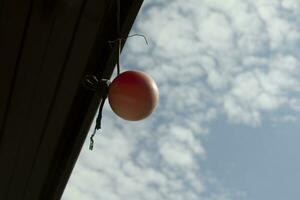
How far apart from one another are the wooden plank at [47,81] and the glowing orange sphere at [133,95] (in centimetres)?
45

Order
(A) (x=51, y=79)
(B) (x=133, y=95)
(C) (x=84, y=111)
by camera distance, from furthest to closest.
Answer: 1. (C) (x=84, y=111)
2. (A) (x=51, y=79)
3. (B) (x=133, y=95)

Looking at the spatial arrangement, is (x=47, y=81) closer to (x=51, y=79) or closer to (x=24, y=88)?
(x=51, y=79)

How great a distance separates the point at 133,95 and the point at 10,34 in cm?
84

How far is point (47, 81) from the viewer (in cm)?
350

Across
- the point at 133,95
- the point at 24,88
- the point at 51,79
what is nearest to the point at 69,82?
the point at 51,79

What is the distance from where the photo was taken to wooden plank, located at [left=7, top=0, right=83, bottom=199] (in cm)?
318

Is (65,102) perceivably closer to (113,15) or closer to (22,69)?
(22,69)

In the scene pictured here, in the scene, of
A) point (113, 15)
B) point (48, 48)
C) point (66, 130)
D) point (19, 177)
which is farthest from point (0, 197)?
point (113, 15)

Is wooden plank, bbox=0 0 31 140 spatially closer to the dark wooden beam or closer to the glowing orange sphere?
the dark wooden beam

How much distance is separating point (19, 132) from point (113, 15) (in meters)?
1.20

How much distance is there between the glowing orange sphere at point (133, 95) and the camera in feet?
9.91

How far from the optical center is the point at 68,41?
3.30 m

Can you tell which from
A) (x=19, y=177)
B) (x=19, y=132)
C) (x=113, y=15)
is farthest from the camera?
(x=19, y=177)

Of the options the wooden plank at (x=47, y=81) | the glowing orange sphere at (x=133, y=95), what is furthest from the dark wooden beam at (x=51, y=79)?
the glowing orange sphere at (x=133, y=95)
